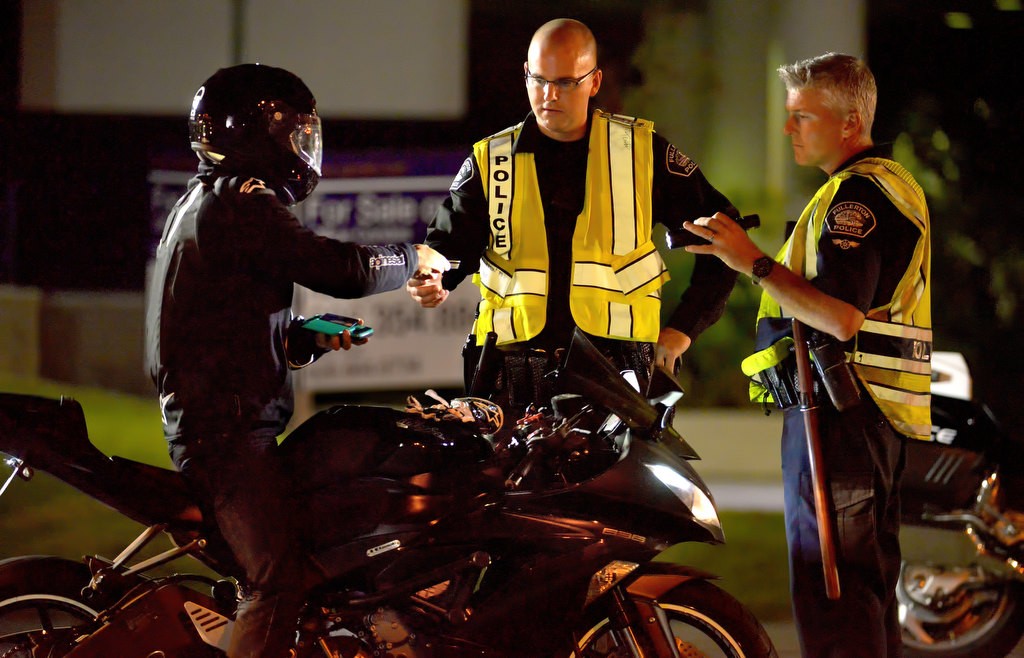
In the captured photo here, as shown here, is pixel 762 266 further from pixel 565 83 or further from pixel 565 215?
pixel 565 83

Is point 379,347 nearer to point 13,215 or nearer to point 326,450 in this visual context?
point 13,215

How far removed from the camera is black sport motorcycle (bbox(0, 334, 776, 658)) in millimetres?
2934

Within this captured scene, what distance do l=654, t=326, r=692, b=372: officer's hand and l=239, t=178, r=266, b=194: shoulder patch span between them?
123 cm

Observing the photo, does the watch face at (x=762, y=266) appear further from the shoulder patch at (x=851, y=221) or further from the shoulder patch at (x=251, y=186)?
the shoulder patch at (x=251, y=186)

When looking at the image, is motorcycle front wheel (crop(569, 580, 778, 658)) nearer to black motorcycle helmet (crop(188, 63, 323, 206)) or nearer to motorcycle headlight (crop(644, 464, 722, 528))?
motorcycle headlight (crop(644, 464, 722, 528))

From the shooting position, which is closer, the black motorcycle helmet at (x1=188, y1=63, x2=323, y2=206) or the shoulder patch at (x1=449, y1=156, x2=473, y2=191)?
the black motorcycle helmet at (x1=188, y1=63, x2=323, y2=206)

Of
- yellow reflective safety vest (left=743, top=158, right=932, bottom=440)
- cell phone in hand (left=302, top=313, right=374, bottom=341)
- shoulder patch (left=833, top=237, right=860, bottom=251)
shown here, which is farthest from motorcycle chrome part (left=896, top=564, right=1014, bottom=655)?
cell phone in hand (left=302, top=313, right=374, bottom=341)

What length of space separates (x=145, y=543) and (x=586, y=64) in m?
1.81

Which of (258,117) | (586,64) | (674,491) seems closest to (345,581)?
(674,491)

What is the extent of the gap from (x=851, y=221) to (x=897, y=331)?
351mm

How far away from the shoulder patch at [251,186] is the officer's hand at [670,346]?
4.03ft

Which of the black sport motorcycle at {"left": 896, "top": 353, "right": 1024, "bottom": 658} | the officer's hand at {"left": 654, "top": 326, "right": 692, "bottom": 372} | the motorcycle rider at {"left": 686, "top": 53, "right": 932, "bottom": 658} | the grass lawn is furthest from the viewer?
the grass lawn

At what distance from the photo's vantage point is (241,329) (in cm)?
291

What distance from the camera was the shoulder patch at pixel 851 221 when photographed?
10.4ft
